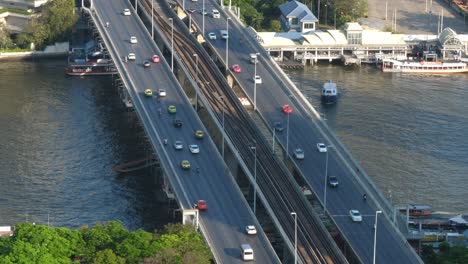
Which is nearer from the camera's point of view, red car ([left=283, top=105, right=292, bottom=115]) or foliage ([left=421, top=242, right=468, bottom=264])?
foliage ([left=421, top=242, right=468, bottom=264])

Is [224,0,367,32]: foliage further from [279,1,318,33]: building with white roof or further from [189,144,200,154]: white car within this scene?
[189,144,200,154]: white car

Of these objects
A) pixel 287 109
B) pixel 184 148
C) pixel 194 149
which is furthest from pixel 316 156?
pixel 184 148

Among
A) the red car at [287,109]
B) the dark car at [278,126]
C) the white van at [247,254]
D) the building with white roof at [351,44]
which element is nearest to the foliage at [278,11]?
the building with white roof at [351,44]

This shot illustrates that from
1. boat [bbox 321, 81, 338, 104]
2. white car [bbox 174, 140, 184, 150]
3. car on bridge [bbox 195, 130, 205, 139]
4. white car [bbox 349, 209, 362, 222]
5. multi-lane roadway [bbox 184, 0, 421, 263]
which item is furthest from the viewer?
boat [bbox 321, 81, 338, 104]

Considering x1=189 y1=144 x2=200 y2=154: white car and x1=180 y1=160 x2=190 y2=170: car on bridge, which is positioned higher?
x1=189 y1=144 x2=200 y2=154: white car

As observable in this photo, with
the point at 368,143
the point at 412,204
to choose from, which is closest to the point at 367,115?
the point at 368,143

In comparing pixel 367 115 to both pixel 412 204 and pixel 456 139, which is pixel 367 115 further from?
pixel 412 204

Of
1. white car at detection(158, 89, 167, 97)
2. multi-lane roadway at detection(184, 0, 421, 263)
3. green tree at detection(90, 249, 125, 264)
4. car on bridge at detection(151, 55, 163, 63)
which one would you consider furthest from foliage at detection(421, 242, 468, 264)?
car on bridge at detection(151, 55, 163, 63)

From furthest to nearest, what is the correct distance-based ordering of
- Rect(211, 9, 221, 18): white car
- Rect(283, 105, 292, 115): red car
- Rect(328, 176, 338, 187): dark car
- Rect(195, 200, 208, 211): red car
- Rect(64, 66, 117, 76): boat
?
Rect(211, 9, 221, 18): white car → Rect(64, 66, 117, 76): boat → Rect(283, 105, 292, 115): red car → Rect(328, 176, 338, 187): dark car → Rect(195, 200, 208, 211): red car
